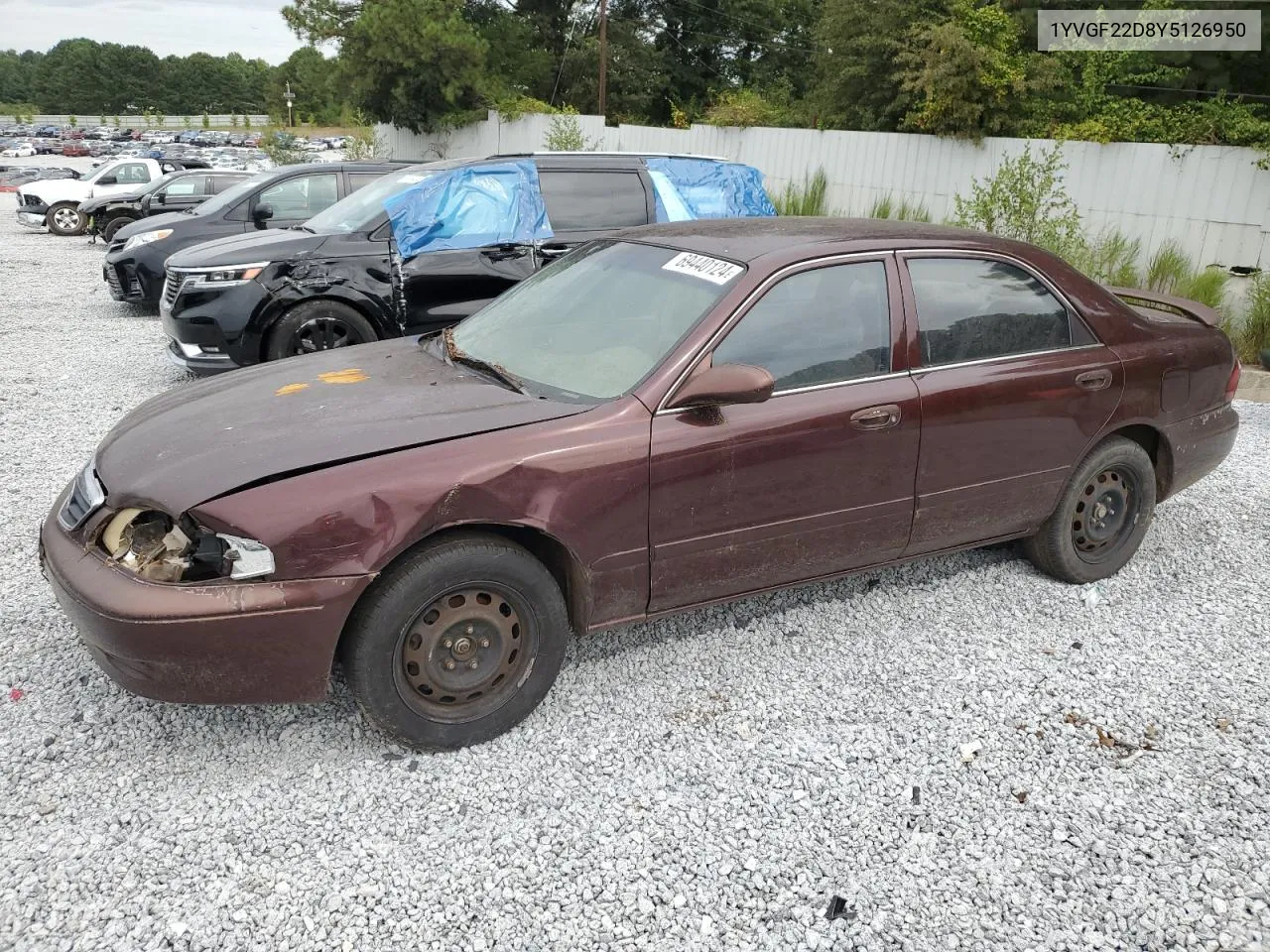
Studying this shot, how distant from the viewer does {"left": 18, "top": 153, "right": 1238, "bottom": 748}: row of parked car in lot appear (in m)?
2.85

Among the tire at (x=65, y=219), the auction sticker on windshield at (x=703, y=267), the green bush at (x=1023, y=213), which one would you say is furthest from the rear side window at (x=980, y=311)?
the tire at (x=65, y=219)

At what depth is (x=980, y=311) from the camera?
4.04 m

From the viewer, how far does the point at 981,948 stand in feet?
8.18

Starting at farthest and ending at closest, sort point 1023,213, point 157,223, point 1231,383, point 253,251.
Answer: point 157,223
point 1023,213
point 253,251
point 1231,383

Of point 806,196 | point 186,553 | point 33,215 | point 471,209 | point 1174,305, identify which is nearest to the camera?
point 186,553

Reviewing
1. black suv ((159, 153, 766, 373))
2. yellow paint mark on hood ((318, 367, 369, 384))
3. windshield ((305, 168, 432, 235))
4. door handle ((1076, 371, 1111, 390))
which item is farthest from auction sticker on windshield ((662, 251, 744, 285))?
windshield ((305, 168, 432, 235))

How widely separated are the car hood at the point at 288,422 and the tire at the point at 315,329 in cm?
317

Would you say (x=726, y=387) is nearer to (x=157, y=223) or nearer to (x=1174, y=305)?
(x=1174, y=305)

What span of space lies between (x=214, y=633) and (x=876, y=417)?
2457mm

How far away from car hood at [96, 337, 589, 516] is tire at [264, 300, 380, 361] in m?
3.17

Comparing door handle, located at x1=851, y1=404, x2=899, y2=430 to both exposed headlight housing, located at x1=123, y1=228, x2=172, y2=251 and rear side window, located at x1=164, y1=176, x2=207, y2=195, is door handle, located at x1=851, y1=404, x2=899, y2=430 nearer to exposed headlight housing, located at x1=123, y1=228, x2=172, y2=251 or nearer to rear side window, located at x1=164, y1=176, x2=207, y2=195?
exposed headlight housing, located at x1=123, y1=228, x2=172, y2=251

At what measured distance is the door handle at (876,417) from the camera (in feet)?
11.9

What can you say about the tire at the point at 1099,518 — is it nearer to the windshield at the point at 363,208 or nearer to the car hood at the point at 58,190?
the windshield at the point at 363,208

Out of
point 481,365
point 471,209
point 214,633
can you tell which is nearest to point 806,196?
point 471,209
